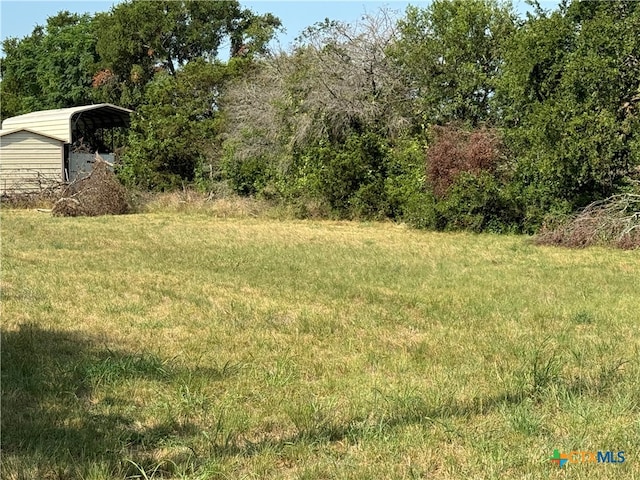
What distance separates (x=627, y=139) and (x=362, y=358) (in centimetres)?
1329

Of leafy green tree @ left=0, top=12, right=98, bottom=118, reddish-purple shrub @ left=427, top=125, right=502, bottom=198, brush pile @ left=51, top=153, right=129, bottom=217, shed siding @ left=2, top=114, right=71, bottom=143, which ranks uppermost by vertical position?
leafy green tree @ left=0, top=12, right=98, bottom=118

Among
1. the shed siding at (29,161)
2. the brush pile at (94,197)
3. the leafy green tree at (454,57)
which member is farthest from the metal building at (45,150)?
the leafy green tree at (454,57)

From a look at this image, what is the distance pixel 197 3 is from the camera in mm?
43875

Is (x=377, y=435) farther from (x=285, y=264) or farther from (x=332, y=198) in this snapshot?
(x=332, y=198)

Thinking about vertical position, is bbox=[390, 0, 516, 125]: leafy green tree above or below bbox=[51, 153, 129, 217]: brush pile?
above

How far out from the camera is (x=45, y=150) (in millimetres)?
28812

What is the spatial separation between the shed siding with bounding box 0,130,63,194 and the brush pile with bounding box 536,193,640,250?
21.2 m

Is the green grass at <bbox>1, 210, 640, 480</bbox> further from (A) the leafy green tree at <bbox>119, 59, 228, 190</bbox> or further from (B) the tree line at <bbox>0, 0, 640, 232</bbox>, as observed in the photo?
(A) the leafy green tree at <bbox>119, 59, 228, 190</bbox>

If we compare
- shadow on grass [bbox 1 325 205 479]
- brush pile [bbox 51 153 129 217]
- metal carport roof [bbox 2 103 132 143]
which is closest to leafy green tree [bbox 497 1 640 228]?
shadow on grass [bbox 1 325 205 479]

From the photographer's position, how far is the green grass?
3.41m

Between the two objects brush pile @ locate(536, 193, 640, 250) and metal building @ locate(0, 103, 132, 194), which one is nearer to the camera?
brush pile @ locate(536, 193, 640, 250)

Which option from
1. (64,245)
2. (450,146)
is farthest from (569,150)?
(64,245)

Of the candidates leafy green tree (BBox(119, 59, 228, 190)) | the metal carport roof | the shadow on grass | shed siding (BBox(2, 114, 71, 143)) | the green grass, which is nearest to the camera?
the shadow on grass

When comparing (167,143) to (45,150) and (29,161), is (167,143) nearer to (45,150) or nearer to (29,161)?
(45,150)
